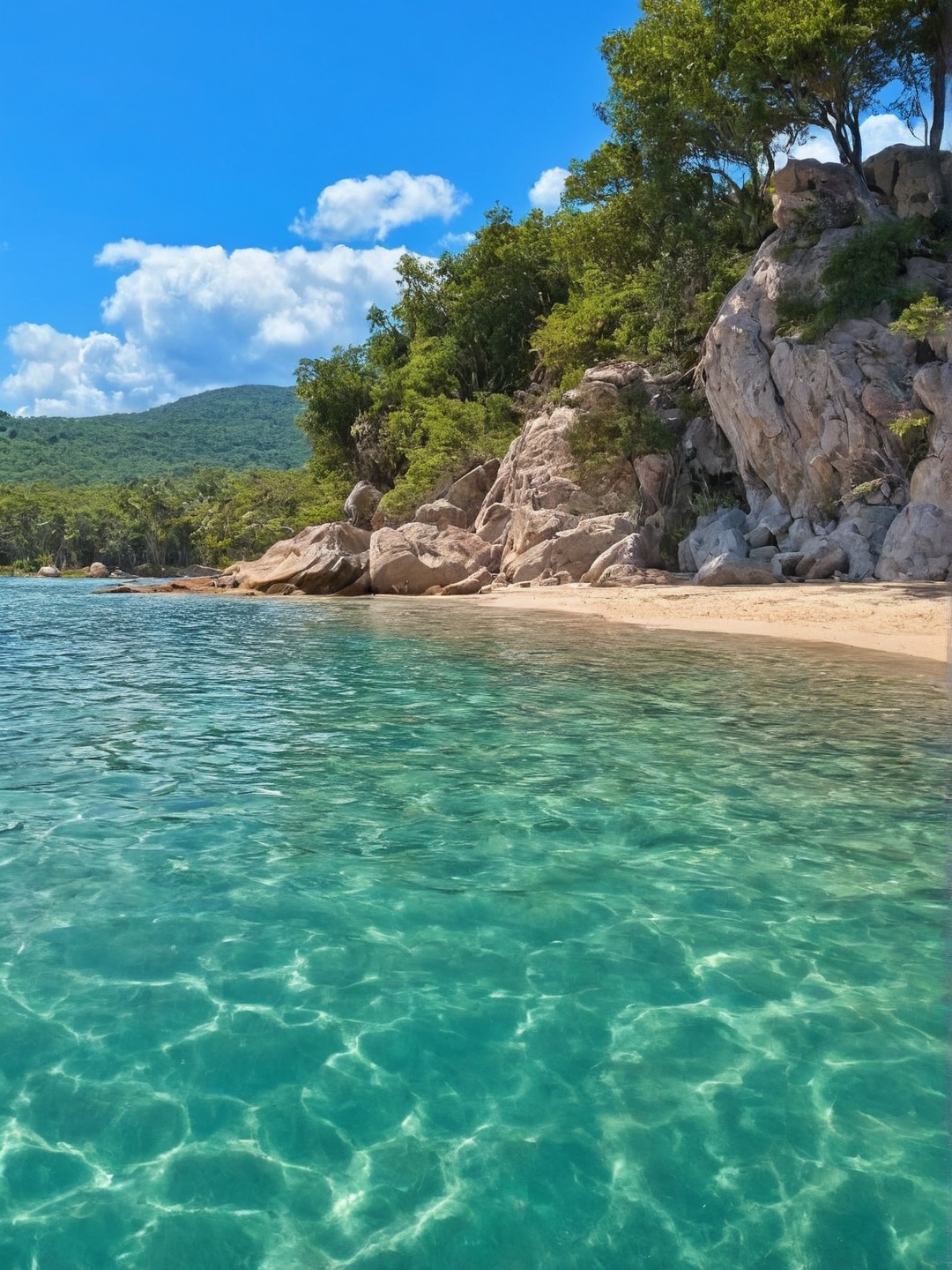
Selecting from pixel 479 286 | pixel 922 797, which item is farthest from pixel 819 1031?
pixel 479 286

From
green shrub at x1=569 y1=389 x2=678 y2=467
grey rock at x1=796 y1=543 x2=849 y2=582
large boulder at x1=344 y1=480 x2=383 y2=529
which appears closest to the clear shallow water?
grey rock at x1=796 y1=543 x2=849 y2=582

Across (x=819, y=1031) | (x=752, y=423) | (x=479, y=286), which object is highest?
(x=479, y=286)

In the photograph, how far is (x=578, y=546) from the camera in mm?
32906

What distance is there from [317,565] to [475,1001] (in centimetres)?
3784

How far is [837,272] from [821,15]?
811cm

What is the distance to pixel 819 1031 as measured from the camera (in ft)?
14.4

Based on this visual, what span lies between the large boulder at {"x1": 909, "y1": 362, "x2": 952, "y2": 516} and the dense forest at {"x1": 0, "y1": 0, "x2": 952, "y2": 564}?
4.57 meters

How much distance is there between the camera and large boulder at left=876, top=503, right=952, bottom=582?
2238cm

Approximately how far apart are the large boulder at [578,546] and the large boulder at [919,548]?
1058 cm

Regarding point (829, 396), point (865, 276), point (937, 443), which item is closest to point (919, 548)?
point (937, 443)

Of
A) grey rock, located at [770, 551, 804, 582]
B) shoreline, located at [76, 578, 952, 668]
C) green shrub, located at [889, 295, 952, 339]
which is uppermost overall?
green shrub, located at [889, 295, 952, 339]

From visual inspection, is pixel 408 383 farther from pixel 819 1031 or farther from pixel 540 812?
pixel 819 1031

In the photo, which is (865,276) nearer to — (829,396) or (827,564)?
(829,396)

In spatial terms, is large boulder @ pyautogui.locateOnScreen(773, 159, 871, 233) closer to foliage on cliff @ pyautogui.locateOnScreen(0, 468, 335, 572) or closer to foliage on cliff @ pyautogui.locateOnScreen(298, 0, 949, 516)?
foliage on cliff @ pyautogui.locateOnScreen(298, 0, 949, 516)
